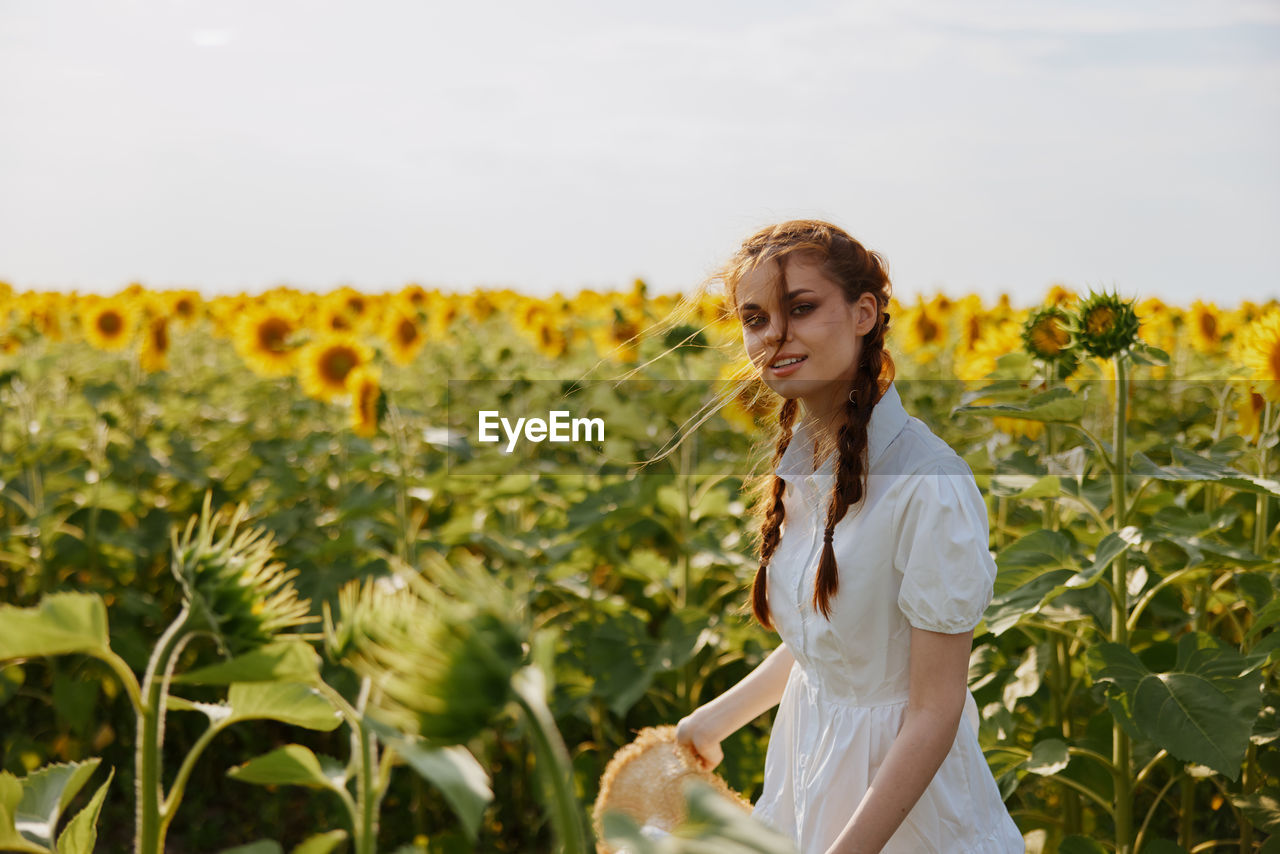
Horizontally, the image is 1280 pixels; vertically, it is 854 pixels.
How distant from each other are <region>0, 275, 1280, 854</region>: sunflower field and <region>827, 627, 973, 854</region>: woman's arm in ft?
1.36

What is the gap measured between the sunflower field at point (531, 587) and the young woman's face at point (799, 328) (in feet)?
0.75

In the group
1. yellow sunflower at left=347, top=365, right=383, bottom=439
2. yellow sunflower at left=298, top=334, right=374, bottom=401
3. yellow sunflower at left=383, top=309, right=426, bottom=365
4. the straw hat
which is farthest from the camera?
yellow sunflower at left=383, top=309, right=426, bottom=365

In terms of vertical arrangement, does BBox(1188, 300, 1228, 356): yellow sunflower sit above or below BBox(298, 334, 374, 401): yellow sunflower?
above

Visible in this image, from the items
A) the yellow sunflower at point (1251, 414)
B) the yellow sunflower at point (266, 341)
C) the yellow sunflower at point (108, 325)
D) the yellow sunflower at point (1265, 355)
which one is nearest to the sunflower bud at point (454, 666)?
the yellow sunflower at point (1265, 355)

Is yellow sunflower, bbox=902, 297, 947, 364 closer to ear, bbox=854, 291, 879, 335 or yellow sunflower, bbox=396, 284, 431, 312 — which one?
yellow sunflower, bbox=396, 284, 431, 312

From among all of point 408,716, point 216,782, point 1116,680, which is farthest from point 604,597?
point 408,716

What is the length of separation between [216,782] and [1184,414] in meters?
5.09

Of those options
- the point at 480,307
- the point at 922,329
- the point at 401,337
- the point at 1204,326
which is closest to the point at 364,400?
the point at 401,337

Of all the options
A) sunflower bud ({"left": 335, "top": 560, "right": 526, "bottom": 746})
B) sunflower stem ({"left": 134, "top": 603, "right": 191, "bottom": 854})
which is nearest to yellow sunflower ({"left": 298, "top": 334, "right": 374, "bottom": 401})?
sunflower stem ({"left": 134, "top": 603, "right": 191, "bottom": 854})

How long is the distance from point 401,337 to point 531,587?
271cm

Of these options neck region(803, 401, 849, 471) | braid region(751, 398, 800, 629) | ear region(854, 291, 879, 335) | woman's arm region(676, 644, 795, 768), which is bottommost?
woman's arm region(676, 644, 795, 768)

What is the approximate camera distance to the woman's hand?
5.73ft

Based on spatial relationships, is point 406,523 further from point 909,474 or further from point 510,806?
point 909,474

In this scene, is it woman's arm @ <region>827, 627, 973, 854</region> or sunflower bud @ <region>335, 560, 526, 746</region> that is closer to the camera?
sunflower bud @ <region>335, 560, 526, 746</region>
